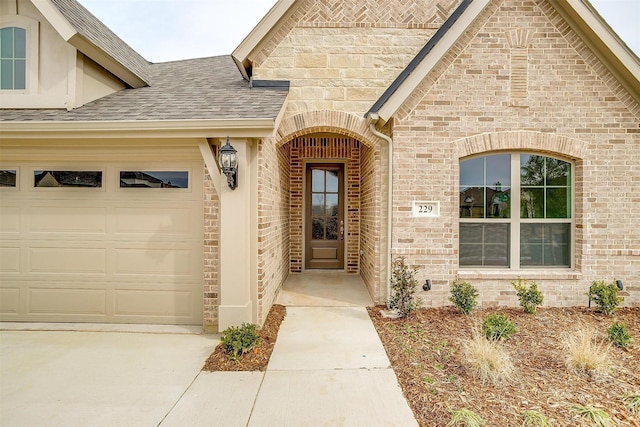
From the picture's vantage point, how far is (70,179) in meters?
4.89

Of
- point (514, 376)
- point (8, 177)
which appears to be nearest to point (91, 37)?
point (8, 177)

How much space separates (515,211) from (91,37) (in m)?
7.55

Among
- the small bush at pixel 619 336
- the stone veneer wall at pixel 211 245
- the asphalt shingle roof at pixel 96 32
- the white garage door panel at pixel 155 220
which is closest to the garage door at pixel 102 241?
the white garage door panel at pixel 155 220

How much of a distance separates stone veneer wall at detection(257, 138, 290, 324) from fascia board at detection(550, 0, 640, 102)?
17.1 feet

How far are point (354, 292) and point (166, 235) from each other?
3.59m

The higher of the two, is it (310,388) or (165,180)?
(165,180)

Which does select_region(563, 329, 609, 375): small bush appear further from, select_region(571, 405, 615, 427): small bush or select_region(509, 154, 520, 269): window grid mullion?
select_region(509, 154, 520, 269): window grid mullion

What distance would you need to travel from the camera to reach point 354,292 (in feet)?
21.1

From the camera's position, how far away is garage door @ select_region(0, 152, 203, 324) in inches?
191

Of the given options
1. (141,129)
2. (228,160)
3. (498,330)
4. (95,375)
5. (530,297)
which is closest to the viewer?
(95,375)

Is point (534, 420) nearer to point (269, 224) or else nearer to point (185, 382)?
point (185, 382)

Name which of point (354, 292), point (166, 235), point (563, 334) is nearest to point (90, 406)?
point (166, 235)

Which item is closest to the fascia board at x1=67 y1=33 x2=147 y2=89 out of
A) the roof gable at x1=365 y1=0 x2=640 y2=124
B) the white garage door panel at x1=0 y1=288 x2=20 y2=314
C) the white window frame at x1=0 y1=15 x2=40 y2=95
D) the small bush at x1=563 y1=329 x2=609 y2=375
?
the white window frame at x1=0 y1=15 x2=40 y2=95

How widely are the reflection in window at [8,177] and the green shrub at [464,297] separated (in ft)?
22.8
